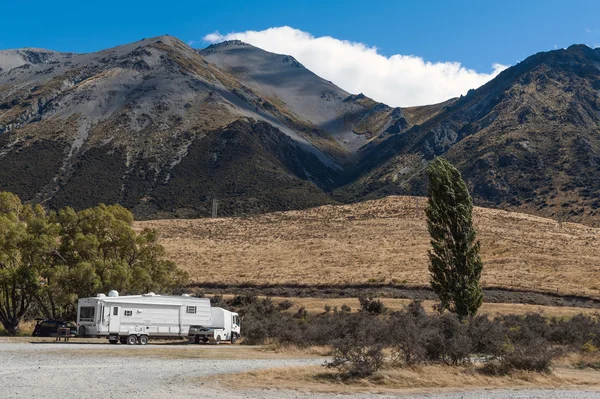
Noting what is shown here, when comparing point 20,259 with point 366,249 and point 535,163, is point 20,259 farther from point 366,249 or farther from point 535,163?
point 535,163

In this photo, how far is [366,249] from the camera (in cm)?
7975

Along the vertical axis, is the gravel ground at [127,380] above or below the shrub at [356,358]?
below

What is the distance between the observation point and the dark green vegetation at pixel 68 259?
36594mm

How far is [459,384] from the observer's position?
56.9ft

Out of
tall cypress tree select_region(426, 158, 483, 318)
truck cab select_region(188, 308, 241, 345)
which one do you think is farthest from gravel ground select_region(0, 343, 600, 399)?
tall cypress tree select_region(426, 158, 483, 318)

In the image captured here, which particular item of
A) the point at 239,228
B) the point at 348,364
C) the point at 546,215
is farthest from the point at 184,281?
the point at 546,215

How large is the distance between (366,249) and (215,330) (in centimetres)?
4714

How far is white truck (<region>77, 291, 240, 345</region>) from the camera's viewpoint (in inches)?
1218

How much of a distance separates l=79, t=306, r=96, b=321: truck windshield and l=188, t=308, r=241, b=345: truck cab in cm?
559

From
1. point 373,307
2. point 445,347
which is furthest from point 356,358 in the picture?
point 373,307

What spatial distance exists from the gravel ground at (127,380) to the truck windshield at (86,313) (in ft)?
27.1

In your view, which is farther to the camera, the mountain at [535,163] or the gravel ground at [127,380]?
the mountain at [535,163]

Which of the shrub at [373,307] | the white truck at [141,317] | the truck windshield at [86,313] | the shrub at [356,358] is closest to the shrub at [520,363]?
the shrub at [356,358]

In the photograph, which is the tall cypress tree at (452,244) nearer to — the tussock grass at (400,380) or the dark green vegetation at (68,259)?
the tussock grass at (400,380)
